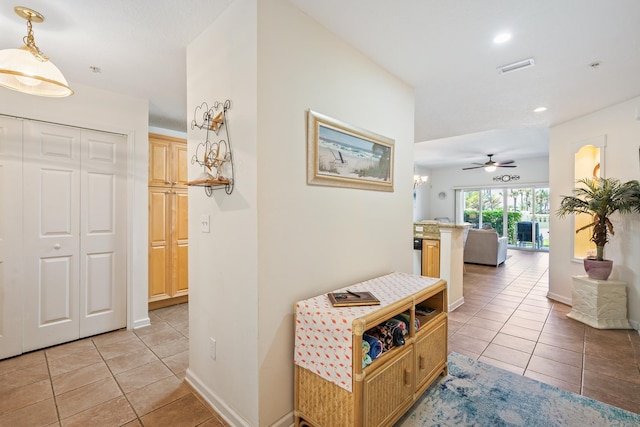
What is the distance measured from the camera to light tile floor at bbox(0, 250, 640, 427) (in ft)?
6.00

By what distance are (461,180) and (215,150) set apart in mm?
9468

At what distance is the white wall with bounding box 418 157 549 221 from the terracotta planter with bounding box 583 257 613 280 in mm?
5747

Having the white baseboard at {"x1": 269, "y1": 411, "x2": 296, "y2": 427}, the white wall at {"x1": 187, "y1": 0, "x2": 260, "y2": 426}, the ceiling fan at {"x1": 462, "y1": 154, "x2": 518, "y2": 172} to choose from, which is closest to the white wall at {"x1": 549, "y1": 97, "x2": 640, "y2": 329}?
the ceiling fan at {"x1": 462, "y1": 154, "x2": 518, "y2": 172}

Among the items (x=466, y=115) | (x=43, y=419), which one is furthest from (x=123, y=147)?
(x=466, y=115)

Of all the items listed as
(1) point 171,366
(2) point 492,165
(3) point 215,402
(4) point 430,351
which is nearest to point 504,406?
(4) point 430,351

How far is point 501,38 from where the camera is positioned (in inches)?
79.4

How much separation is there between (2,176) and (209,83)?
2073mm

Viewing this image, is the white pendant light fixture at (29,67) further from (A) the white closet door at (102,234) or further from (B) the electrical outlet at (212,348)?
(B) the electrical outlet at (212,348)

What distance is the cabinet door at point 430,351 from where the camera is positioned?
186 cm

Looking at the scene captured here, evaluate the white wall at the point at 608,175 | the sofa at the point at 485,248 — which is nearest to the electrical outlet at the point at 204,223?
the white wall at the point at 608,175

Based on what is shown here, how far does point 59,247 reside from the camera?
2.70m

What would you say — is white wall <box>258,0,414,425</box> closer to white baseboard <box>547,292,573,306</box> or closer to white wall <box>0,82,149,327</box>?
white wall <box>0,82,149,327</box>

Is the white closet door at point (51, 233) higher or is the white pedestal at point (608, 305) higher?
the white closet door at point (51, 233)

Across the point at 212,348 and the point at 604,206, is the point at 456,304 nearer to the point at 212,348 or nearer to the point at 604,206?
the point at 604,206
